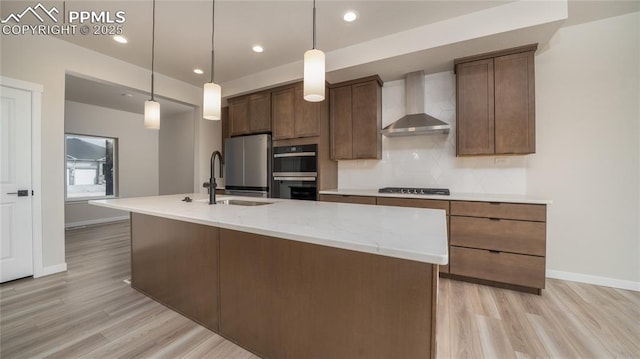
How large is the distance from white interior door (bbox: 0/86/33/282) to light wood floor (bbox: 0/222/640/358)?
0.21 meters

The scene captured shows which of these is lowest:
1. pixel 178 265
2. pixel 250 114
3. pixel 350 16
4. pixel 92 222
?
pixel 92 222

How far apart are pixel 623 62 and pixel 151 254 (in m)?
4.66

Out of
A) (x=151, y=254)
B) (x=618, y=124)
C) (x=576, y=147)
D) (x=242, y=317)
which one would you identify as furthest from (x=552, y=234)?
(x=151, y=254)

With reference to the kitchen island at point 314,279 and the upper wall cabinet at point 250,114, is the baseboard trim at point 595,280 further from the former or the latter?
the upper wall cabinet at point 250,114

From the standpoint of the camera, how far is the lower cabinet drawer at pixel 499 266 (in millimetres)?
2148

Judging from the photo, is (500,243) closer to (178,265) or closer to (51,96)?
(178,265)

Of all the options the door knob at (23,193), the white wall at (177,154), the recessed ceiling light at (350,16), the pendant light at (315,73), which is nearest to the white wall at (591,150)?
the recessed ceiling light at (350,16)

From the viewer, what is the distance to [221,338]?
155cm

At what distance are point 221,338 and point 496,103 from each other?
10.4 feet

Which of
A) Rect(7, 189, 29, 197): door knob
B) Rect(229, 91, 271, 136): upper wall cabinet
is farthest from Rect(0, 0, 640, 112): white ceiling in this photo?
Rect(7, 189, 29, 197): door knob

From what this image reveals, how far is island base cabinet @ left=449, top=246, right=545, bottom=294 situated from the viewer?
2.15 m

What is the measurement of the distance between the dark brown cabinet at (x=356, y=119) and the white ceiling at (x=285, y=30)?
0.17 meters

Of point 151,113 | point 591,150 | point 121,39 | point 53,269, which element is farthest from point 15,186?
point 591,150

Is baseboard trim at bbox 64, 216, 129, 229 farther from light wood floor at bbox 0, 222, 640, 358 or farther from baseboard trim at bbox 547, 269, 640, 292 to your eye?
baseboard trim at bbox 547, 269, 640, 292
